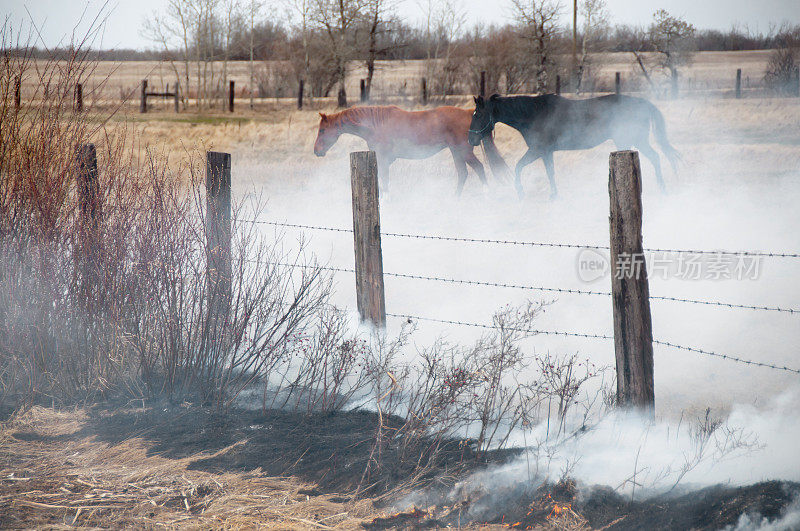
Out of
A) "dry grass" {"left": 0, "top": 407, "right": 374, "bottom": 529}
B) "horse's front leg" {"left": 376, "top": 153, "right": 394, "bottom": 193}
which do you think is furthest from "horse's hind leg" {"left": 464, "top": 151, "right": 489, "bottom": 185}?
"dry grass" {"left": 0, "top": 407, "right": 374, "bottom": 529}

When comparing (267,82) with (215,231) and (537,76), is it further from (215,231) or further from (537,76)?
(215,231)

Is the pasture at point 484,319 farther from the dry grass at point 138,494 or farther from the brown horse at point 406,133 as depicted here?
the brown horse at point 406,133

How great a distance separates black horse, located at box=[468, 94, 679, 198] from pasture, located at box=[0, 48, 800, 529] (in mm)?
839

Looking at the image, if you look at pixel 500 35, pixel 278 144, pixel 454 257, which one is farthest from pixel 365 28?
pixel 454 257

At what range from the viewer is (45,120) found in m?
4.28

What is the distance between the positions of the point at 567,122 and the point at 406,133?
267cm

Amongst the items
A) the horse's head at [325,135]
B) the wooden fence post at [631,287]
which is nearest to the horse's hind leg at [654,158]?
the horse's head at [325,135]

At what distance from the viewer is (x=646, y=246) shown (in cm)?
814

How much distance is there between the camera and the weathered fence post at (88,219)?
399cm

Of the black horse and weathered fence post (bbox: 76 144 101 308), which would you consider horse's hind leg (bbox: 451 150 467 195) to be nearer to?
the black horse

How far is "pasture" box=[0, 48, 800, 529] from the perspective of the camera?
119 inches

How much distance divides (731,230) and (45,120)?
830 cm

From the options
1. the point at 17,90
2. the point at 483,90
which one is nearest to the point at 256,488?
the point at 17,90

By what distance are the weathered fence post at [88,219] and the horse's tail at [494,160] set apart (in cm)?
707
